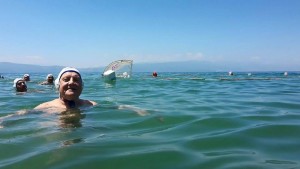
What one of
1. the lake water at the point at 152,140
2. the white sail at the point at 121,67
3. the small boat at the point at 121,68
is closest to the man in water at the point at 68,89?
the lake water at the point at 152,140

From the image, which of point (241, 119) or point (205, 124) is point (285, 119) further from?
point (205, 124)

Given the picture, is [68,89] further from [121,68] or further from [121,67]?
[121,68]

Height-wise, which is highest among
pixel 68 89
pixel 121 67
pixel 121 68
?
pixel 121 67

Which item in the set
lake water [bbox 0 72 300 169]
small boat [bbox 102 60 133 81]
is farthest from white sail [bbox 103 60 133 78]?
lake water [bbox 0 72 300 169]

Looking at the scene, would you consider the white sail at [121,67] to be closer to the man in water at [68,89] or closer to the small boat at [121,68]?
the small boat at [121,68]

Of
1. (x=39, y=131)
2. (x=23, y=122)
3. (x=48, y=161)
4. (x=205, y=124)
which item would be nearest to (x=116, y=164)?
(x=48, y=161)

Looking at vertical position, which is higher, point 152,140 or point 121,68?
point 121,68

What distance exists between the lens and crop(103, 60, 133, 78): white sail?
3556 cm

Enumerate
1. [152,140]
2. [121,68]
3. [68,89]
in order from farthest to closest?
[121,68] → [68,89] → [152,140]

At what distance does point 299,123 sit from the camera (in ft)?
21.7

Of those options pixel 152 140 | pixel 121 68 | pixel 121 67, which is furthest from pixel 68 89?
pixel 121 68

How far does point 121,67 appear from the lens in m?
37.2

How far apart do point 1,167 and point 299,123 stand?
5313 mm

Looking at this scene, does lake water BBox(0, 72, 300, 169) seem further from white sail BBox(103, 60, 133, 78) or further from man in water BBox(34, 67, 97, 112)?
white sail BBox(103, 60, 133, 78)
